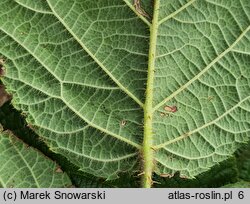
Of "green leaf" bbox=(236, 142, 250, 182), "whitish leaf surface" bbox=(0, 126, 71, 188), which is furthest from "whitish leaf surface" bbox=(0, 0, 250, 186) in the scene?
"green leaf" bbox=(236, 142, 250, 182)

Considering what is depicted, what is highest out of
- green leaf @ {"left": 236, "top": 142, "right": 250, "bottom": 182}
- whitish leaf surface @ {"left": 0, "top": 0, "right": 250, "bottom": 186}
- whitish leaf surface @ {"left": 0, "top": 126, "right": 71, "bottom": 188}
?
whitish leaf surface @ {"left": 0, "top": 0, "right": 250, "bottom": 186}

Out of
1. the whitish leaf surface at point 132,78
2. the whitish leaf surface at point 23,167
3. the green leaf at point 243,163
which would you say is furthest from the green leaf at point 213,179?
the whitish leaf surface at point 23,167

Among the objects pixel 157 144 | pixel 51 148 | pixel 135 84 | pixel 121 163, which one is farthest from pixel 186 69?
pixel 51 148

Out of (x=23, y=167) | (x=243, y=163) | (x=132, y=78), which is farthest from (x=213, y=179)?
(x=23, y=167)

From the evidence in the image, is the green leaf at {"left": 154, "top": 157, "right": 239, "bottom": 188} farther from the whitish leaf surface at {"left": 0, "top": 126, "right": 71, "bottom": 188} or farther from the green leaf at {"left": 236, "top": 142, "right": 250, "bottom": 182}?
the whitish leaf surface at {"left": 0, "top": 126, "right": 71, "bottom": 188}

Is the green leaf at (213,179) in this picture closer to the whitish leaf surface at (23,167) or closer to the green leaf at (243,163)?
the green leaf at (243,163)

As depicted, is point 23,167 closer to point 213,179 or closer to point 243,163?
point 213,179

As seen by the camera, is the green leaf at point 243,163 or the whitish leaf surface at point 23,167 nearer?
the whitish leaf surface at point 23,167
